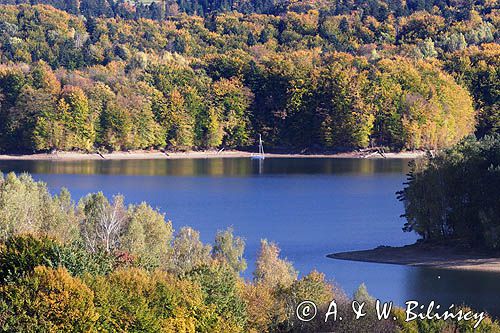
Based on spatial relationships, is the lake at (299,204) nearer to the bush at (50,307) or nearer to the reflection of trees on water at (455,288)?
the reflection of trees on water at (455,288)

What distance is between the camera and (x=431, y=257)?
41000 mm

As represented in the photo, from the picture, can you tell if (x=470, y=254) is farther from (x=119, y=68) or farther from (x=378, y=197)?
(x=119, y=68)

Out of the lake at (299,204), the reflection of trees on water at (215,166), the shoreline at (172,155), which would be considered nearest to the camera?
the lake at (299,204)

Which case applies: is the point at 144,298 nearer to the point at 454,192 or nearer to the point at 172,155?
the point at 454,192

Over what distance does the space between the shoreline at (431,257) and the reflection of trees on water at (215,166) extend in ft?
105

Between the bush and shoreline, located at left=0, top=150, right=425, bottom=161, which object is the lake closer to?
shoreline, located at left=0, top=150, right=425, bottom=161

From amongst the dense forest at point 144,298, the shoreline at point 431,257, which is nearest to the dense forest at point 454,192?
the shoreline at point 431,257

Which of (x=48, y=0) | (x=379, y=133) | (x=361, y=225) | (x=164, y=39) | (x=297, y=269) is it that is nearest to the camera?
(x=297, y=269)

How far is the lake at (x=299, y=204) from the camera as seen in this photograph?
3644 cm

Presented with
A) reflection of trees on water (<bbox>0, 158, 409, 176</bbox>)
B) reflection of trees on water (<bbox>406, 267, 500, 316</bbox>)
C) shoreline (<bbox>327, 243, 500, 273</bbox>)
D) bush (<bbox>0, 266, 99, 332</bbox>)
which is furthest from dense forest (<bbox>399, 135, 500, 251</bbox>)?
reflection of trees on water (<bbox>0, 158, 409, 176</bbox>)

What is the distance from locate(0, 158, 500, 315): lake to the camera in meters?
36.4

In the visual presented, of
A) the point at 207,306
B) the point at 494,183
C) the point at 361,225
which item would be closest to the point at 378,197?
the point at 361,225

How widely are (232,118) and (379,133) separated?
12.1 meters

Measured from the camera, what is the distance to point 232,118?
331ft
